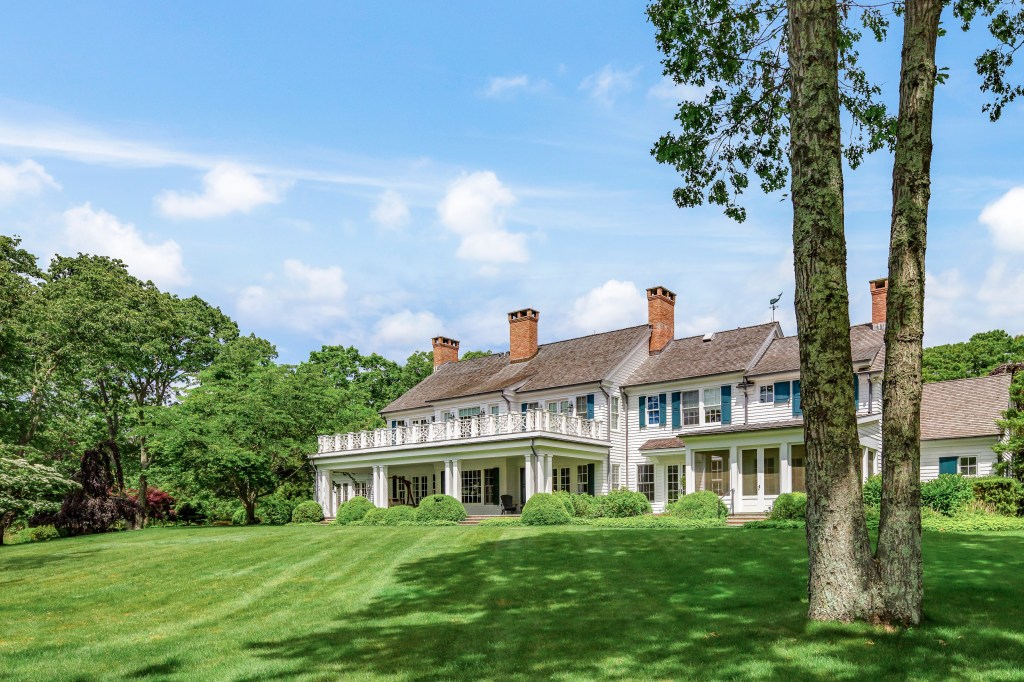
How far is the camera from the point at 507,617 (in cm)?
891

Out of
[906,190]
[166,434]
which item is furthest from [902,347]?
[166,434]

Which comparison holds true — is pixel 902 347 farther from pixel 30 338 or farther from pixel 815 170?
pixel 30 338

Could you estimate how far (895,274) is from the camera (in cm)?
781

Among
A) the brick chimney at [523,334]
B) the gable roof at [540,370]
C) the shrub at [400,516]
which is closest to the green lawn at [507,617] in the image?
the shrub at [400,516]

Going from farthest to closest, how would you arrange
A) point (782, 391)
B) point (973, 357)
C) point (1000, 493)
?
point (973, 357) < point (782, 391) < point (1000, 493)

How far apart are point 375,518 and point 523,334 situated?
12990 mm

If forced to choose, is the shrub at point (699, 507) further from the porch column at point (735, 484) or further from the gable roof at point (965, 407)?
the gable roof at point (965, 407)

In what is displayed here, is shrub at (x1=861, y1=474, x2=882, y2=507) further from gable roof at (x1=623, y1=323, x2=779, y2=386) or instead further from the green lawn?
gable roof at (x1=623, y1=323, x2=779, y2=386)

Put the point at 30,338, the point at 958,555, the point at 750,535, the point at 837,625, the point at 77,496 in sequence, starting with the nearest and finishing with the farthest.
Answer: the point at 837,625, the point at 958,555, the point at 750,535, the point at 77,496, the point at 30,338

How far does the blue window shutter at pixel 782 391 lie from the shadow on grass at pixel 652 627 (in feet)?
48.9

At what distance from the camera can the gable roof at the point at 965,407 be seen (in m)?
28.3

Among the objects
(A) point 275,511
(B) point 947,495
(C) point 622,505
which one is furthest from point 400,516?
(B) point 947,495

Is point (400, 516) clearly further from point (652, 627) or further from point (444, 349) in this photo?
point (652, 627)

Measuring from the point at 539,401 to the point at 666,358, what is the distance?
545 centimetres
